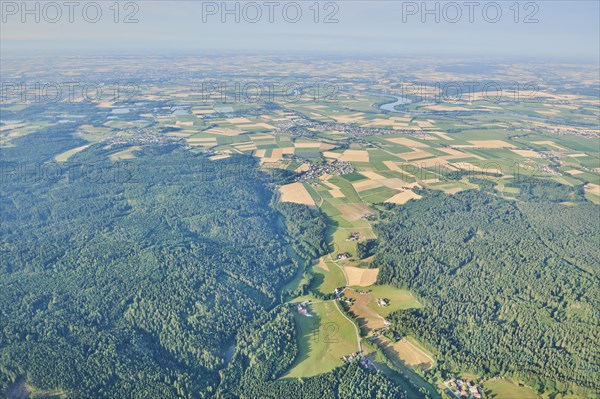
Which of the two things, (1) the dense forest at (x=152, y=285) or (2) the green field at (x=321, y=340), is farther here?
(2) the green field at (x=321, y=340)

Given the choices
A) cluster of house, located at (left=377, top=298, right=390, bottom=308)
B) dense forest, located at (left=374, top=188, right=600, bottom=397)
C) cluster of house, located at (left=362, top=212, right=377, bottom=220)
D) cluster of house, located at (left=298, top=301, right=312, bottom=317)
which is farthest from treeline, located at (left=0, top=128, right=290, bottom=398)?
dense forest, located at (left=374, top=188, right=600, bottom=397)

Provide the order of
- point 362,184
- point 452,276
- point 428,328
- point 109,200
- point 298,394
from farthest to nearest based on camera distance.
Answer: point 362,184, point 109,200, point 452,276, point 428,328, point 298,394

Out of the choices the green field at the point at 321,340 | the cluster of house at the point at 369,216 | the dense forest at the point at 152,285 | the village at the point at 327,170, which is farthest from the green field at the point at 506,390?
the village at the point at 327,170

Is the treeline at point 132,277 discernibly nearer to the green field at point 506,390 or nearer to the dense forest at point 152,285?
the dense forest at point 152,285

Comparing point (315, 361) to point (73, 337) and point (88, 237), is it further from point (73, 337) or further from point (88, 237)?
point (88, 237)

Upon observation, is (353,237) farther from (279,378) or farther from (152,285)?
(152,285)

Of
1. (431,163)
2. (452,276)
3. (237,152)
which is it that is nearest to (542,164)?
(431,163)
